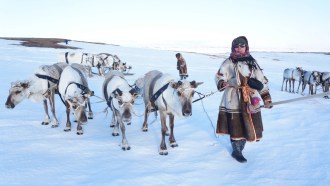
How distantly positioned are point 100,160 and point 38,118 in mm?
3504

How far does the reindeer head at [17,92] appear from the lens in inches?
267

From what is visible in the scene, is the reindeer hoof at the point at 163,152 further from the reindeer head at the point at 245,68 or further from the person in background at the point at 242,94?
the reindeer head at the point at 245,68

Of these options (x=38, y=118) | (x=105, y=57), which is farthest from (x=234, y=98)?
(x=105, y=57)

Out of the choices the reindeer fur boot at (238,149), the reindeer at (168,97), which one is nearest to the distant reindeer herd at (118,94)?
the reindeer at (168,97)

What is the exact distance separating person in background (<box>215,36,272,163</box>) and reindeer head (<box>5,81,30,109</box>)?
476cm

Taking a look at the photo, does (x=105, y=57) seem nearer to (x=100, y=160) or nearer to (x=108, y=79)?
(x=108, y=79)

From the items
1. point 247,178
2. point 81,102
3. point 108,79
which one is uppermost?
Result: point 108,79

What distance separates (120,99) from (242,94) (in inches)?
90.6

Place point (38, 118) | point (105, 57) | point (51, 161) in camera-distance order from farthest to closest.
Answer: point (105, 57)
point (38, 118)
point (51, 161)

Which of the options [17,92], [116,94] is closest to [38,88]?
[17,92]

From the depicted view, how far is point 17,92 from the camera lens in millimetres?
6852

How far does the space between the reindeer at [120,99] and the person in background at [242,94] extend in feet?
5.67

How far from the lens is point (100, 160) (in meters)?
5.23

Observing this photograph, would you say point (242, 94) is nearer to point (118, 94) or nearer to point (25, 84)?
point (118, 94)
